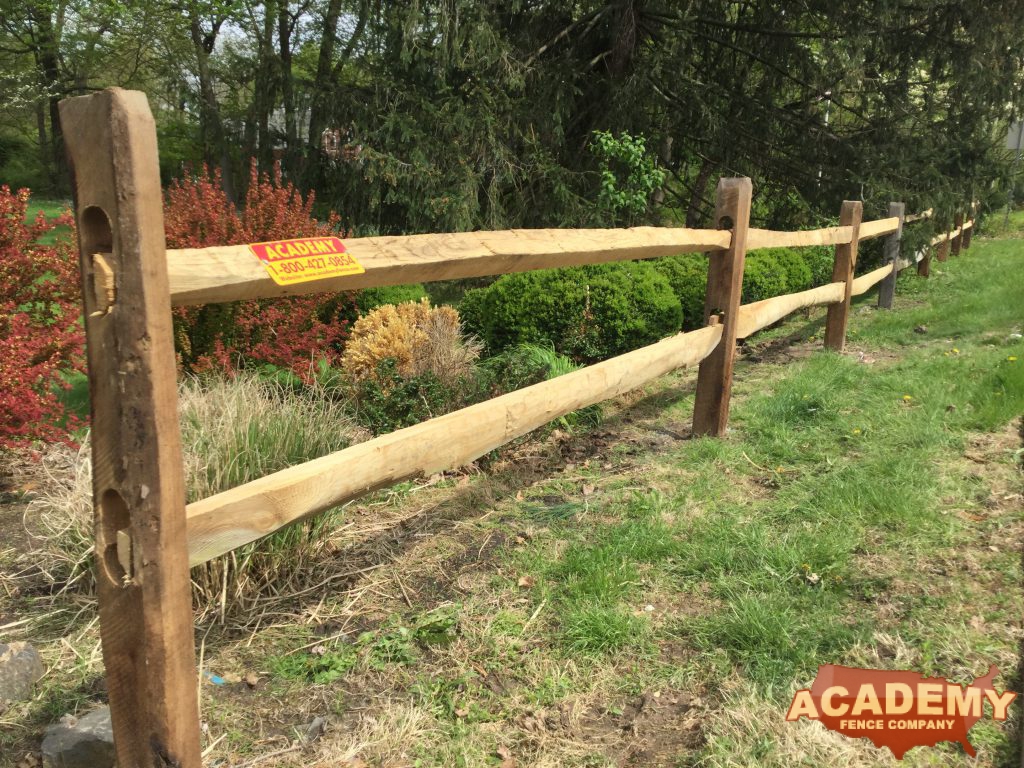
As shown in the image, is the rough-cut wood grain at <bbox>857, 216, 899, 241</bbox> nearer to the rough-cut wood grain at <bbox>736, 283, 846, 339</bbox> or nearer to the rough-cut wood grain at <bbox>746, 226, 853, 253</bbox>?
the rough-cut wood grain at <bbox>746, 226, 853, 253</bbox>

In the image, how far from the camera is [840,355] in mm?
6320

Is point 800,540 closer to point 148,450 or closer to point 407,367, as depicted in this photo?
point 148,450

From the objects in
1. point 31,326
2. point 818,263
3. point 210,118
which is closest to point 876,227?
point 818,263

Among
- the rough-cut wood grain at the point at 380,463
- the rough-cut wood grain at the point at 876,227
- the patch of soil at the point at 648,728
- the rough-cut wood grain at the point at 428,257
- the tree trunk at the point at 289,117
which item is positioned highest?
the tree trunk at the point at 289,117

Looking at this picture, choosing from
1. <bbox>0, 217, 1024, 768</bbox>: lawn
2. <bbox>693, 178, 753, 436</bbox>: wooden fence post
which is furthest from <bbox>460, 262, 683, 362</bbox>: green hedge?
<bbox>0, 217, 1024, 768</bbox>: lawn

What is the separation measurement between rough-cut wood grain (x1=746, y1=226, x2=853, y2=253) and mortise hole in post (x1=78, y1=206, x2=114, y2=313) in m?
3.58

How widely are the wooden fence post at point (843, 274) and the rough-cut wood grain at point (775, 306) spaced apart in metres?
0.13

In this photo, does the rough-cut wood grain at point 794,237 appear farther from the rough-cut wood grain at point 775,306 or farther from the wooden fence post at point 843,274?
the rough-cut wood grain at point 775,306

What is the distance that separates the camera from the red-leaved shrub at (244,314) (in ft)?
16.7

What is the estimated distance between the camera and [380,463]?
7.49 ft

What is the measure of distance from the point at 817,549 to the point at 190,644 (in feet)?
7.41

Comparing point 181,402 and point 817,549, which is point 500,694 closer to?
point 817,549

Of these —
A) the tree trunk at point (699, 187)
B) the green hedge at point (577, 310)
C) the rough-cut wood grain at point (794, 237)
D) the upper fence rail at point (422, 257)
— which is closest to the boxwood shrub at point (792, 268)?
the tree trunk at point (699, 187)

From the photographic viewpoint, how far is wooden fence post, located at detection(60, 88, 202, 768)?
1.60 m
